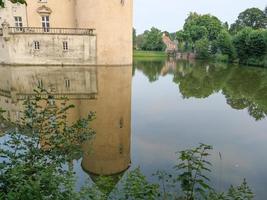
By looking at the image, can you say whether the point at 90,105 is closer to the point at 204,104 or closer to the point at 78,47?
the point at 204,104

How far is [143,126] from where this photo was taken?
912 cm

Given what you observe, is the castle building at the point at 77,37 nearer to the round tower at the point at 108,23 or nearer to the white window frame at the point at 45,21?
the round tower at the point at 108,23

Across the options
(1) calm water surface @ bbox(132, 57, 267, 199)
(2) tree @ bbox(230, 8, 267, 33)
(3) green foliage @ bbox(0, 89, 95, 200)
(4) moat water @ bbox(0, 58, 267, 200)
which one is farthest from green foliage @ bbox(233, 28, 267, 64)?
(3) green foliage @ bbox(0, 89, 95, 200)

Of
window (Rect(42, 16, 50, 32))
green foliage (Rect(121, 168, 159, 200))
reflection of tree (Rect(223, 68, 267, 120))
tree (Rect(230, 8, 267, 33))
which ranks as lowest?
reflection of tree (Rect(223, 68, 267, 120))

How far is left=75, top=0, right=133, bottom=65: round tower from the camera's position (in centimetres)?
2670

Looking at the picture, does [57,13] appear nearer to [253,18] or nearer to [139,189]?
[139,189]

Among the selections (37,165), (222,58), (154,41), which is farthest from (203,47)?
(37,165)

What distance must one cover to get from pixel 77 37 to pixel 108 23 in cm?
334

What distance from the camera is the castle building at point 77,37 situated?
26.1 metres

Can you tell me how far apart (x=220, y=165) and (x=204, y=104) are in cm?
714

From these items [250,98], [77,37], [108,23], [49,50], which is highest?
[108,23]

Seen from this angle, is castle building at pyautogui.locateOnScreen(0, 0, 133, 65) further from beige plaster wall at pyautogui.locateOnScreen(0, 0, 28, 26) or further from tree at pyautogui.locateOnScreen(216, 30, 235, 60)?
tree at pyautogui.locateOnScreen(216, 30, 235, 60)

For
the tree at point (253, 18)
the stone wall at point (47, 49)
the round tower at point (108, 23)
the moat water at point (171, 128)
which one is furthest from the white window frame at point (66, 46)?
the tree at point (253, 18)

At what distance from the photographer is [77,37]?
26672mm
